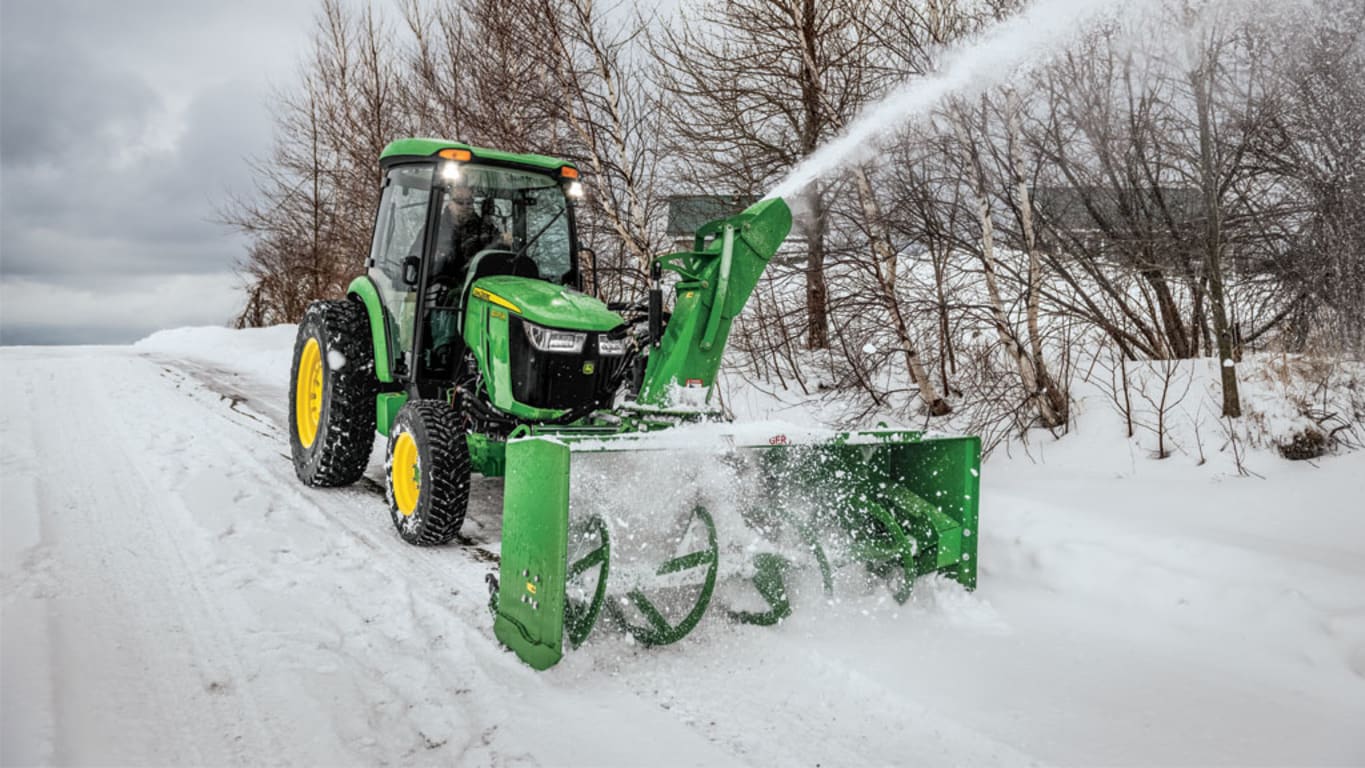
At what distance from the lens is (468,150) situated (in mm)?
4785

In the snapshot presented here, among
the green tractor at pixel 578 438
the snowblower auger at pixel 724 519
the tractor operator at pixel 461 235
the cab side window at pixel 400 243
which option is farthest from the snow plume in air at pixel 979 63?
the cab side window at pixel 400 243

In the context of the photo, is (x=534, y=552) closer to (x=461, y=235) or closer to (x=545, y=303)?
(x=545, y=303)

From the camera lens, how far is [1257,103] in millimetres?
6383

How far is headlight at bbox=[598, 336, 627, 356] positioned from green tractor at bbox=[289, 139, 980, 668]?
0.01 meters

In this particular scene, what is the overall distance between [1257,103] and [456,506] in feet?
20.9

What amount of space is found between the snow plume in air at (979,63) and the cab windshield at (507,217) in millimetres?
1592

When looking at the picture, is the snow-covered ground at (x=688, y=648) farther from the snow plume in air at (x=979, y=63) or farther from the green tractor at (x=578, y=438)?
A: the snow plume in air at (x=979, y=63)

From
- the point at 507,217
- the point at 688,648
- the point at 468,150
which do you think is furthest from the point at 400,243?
the point at 688,648

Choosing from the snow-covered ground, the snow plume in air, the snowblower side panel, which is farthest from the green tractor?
the snow plume in air

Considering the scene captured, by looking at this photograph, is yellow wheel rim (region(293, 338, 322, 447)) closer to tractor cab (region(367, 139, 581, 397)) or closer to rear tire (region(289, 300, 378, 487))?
rear tire (region(289, 300, 378, 487))

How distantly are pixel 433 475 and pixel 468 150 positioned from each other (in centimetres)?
183

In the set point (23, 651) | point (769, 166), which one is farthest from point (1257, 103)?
point (23, 651)

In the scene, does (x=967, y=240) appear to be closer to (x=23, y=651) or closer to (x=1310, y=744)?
(x=1310, y=744)

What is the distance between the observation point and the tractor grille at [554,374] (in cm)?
451
